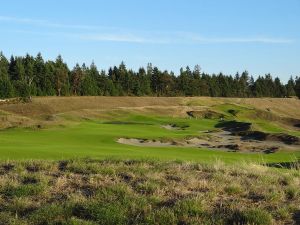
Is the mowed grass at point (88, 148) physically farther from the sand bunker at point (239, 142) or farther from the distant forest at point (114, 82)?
the distant forest at point (114, 82)

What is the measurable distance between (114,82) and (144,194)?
140 m

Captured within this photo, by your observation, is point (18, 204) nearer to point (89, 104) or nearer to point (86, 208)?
point (86, 208)

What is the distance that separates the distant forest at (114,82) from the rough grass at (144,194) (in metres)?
97.1

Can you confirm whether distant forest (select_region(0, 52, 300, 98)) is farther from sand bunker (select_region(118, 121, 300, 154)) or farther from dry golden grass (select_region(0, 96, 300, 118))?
sand bunker (select_region(118, 121, 300, 154))

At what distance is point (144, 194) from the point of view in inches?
394

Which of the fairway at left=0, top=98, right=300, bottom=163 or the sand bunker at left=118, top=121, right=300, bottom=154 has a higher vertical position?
the fairway at left=0, top=98, right=300, bottom=163

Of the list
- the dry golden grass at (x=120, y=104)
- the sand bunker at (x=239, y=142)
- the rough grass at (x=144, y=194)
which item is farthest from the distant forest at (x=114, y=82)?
the rough grass at (x=144, y=194)

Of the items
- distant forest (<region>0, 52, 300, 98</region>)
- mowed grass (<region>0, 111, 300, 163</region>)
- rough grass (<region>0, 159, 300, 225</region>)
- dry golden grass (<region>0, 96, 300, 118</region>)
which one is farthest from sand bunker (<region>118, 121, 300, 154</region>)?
distant forest (<region>0, 52, 300, 98</region>)

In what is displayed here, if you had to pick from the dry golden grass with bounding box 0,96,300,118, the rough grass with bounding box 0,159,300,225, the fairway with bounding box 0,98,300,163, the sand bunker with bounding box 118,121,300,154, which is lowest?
the sand bunker with bounding box 118,121,300,154

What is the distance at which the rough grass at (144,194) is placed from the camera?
8.80 metres

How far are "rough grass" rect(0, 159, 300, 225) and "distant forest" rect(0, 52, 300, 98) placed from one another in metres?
97.1

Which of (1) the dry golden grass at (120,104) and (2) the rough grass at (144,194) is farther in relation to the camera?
(1) the dry golden grass at (120,104)

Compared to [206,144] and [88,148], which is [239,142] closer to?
[206,144]

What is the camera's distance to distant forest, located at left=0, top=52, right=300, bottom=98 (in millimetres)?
123688
